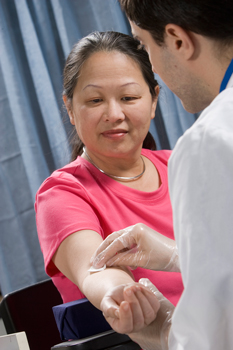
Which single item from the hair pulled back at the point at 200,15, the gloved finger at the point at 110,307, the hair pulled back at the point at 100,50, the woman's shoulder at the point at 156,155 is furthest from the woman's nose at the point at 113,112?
the gloved finger at the point at 110,307

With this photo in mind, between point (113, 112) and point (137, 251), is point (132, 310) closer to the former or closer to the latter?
point (137, 251)

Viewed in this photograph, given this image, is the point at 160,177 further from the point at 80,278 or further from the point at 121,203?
the point at 80,278

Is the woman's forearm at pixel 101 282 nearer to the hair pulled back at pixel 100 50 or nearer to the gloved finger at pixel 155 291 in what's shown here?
the gloved finger at pixel 155 291

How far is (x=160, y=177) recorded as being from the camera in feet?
5.08

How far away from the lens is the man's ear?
2.53ft

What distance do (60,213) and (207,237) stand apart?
655mm

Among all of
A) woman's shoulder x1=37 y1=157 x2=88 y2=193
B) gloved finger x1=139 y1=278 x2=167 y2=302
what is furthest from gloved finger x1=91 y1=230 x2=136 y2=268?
woman's shoulder x1=37 y1=157 x2=88 y2=193

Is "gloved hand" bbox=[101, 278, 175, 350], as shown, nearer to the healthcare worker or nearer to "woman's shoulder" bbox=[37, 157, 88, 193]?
the healthcare worker

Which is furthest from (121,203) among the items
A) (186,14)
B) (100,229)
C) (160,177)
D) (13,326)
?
(186,14)

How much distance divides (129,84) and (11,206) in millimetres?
1344

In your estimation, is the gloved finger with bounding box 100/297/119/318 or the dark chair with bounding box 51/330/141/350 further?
the dark chair with bounding box 51/330/141/350

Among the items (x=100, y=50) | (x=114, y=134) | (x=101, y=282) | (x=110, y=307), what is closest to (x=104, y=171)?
(x=114, y=134)

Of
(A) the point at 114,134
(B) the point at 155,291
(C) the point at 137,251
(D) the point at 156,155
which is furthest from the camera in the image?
(D) the point at 156,155

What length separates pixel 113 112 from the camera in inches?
52.1
